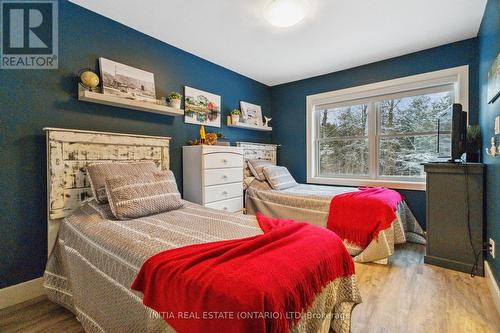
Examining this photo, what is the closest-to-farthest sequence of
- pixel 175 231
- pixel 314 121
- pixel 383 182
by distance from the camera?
1. pixel 175 231
2. pixel 383 182
3. pixel 314 121

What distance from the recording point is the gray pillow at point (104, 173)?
5.97 ft

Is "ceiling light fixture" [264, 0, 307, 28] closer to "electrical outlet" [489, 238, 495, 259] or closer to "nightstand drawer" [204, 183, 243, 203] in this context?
"nightstand drawer" [204, 183, 243, 203]

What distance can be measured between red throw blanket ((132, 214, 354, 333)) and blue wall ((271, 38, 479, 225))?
2.82m

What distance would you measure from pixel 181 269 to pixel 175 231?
0.51m

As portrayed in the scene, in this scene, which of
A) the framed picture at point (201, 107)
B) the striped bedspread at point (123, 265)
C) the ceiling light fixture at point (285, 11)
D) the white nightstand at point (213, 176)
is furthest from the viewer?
the framed picture at point (201, 107)

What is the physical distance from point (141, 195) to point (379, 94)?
342 cm

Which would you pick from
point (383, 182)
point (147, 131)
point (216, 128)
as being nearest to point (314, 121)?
point (383, 182)

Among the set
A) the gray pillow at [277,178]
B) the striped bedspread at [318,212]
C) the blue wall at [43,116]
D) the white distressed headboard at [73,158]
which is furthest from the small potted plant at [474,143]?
the white distressed headboard at [73,158]

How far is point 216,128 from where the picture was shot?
134 inches

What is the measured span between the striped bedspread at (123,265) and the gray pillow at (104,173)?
0.10 m

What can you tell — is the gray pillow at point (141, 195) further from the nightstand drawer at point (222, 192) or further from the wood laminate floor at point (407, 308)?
the wood laminate floor at point (407, 308)

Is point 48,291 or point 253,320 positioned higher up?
point 253,320

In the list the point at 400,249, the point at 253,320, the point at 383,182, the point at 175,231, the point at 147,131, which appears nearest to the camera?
the point at 253,320

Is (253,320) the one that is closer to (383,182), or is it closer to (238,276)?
(238,276)
